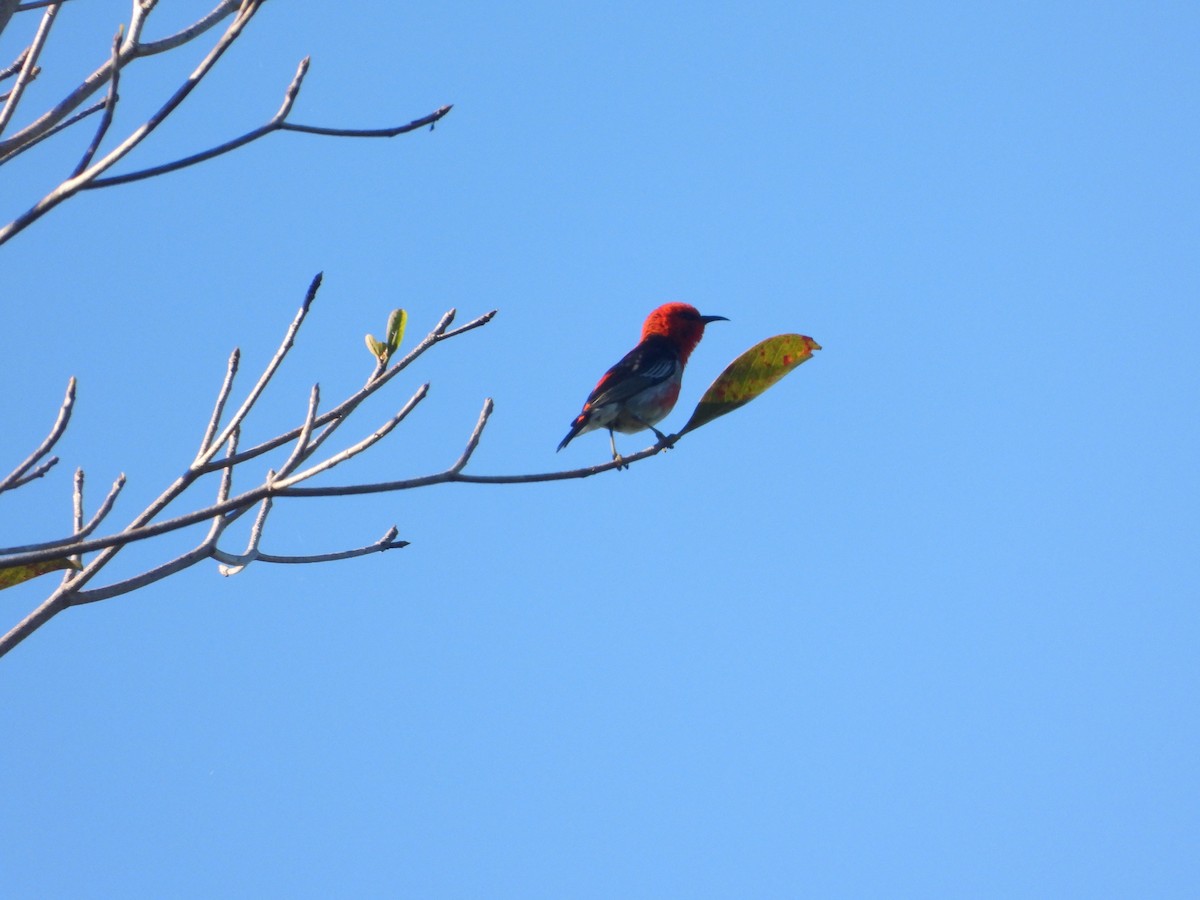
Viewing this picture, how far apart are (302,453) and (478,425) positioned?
0.48m

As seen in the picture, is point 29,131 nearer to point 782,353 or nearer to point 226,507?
point 226,507

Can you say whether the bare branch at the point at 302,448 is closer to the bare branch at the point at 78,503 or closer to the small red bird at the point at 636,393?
the bare branch at the point at 78,503

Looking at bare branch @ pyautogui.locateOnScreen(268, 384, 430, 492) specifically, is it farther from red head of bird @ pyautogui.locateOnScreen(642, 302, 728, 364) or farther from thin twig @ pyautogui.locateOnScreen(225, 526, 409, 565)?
red head of bird @ pyautogui.locateOnScreen(642, 302, 728, 364)

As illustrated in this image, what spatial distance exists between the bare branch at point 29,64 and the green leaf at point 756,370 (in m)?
2.23

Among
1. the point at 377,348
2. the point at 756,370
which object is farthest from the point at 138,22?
the point at 756,370

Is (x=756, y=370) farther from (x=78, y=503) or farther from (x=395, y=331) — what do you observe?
(x=78, y=503)

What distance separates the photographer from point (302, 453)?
313 cm

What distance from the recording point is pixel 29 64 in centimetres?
308

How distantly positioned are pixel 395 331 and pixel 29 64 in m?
1.15

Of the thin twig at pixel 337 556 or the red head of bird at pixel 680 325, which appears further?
the red head of bird at pixel 680 325

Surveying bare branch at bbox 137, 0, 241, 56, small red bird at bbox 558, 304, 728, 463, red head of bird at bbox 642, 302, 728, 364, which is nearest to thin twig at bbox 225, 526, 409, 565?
bare branch at bbox 137, 0, 241, 56

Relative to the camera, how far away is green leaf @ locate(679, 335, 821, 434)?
4.29m

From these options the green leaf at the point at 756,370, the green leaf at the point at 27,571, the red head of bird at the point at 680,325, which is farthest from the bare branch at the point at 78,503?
the red head of bird at the point at 680,325

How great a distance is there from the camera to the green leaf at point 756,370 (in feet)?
14.1
